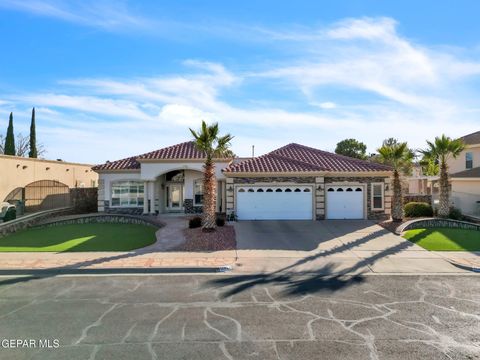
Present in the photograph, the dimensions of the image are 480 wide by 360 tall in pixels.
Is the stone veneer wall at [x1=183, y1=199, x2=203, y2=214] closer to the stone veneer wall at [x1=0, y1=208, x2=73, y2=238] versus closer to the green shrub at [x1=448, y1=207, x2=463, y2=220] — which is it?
the stone veneer wall at [x1=0, y1=208, x2=73, y2=238]

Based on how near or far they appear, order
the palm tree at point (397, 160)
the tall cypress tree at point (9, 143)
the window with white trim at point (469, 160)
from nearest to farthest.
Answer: the palm tree at point (397, 160) < the window with white trim at point (469, 160) < the tall cypress tree at point (9, 143)

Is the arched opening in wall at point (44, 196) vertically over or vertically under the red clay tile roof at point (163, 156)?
under

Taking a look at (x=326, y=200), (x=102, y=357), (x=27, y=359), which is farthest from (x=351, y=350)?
(x=326, y=200)

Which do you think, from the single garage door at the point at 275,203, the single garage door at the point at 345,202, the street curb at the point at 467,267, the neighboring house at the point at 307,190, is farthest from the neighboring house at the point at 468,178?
the street curb at the point at 467,267

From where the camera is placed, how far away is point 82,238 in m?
18.1

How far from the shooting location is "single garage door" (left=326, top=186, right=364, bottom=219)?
Result: 23.6m

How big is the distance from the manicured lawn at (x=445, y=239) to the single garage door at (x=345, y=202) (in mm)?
4619

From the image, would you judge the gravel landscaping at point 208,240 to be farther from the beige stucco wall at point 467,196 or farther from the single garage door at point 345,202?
the beige stucco wall at point 467,196

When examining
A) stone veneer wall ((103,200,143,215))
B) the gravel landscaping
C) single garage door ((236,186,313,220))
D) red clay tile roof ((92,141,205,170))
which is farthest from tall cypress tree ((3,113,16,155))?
the gravel landscaping

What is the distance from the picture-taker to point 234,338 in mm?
7176

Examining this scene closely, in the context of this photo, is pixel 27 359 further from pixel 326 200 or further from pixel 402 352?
pixel 326 200

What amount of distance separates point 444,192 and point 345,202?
6.07 metres

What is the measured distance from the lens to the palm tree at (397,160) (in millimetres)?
20891

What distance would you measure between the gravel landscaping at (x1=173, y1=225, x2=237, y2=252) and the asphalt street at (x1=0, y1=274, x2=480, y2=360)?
13.3 feet
